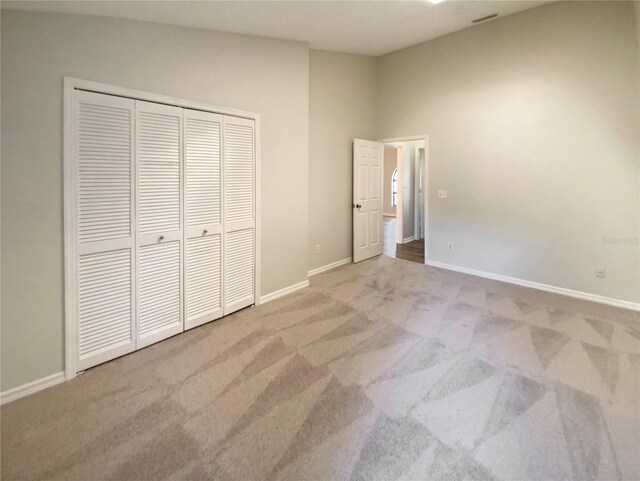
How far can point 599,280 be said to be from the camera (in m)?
3.61

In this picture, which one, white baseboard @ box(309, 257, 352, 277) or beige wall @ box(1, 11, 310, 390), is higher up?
beige wall @ box(1, 11, 310, 390)

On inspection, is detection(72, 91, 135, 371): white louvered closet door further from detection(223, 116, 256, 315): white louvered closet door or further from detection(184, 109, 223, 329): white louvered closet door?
detection(223, 116, 256, 315): white louvered closet door

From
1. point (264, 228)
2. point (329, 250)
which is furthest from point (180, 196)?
point (329, 250)

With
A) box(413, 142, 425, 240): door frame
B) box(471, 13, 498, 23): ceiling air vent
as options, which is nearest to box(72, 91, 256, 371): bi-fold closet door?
box(471, 13, 498, 23): ceiling air vent

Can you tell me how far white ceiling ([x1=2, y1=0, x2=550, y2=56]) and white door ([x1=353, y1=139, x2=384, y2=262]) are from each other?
1.53 m

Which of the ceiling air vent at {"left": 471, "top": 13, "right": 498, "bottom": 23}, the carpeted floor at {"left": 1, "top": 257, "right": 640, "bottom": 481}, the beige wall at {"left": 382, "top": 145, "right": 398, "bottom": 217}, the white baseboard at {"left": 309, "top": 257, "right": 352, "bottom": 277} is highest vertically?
the ceiling air vent at {"left": 471, "top": 13, "right": 498, "bottom": 23}

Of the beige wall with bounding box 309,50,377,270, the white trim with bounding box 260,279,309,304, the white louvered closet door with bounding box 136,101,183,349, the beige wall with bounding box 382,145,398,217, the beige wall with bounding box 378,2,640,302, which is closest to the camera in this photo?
the white louvered closet door with bounding box 136,101,183,349

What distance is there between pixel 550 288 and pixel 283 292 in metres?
3.37

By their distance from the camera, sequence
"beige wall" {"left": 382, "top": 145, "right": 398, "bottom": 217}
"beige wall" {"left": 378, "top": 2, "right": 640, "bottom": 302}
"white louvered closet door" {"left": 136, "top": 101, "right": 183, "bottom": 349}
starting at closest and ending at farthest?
"white louvered closet door" {"left": 136, "top": 101, "right": 183, "bottom": 349} → "beige wall" {"left": 378, "top": 2, "right": 640, "bottom": 302} → "beige wall" {"left": 382, "top": 145, "right": 398, "bottom": 217}

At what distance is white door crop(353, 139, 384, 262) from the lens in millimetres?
5266

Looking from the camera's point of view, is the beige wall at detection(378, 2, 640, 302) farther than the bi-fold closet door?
Yes

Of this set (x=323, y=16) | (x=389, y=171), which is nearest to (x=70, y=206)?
(x=323, y=16)

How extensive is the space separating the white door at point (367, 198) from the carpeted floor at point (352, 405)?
2409mm

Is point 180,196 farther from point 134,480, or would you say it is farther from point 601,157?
point 601,157
